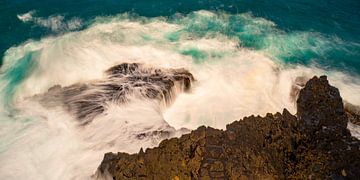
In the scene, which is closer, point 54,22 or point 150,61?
point 150,61

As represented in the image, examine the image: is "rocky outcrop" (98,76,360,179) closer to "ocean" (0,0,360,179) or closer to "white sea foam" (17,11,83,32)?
"ocean" (0,0,360,179)

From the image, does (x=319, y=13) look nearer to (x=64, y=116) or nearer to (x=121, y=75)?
(x=121, y=75)

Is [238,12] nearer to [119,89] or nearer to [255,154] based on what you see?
[119,89]

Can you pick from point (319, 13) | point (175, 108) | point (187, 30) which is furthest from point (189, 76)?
point (319, 13)

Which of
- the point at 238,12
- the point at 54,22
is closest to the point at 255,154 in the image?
the point at 238,12

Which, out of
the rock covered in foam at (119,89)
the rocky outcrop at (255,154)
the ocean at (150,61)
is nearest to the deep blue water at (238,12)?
the ocean at (150,61)

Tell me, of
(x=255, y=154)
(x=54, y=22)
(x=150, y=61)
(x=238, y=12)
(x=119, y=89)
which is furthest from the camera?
(x=238, y=12)
